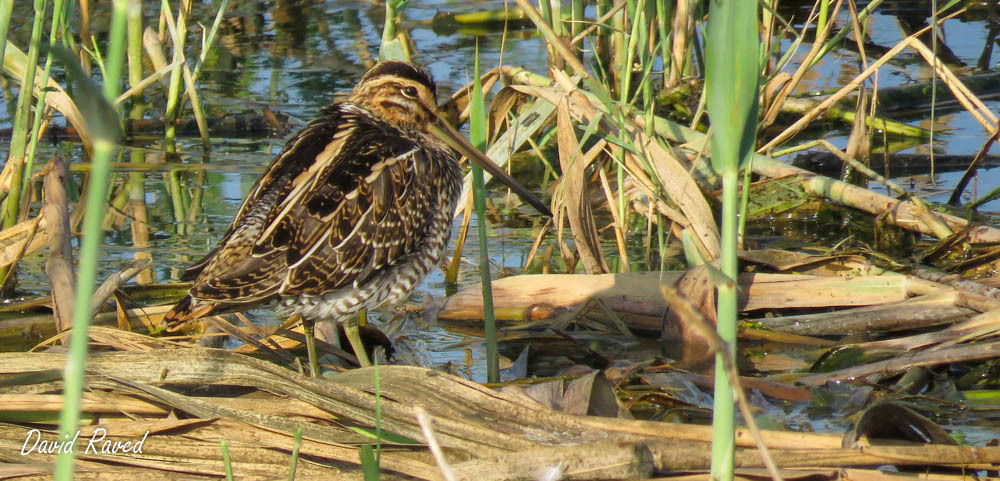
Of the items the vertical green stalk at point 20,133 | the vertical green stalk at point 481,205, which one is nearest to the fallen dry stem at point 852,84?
the vertical green stalk at point 481,205

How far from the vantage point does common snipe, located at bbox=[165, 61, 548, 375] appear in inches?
140

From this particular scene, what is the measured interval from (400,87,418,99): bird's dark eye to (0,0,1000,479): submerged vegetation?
0.29m

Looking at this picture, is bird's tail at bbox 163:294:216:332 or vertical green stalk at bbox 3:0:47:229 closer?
bird's tail at bbox 163:294:216:332

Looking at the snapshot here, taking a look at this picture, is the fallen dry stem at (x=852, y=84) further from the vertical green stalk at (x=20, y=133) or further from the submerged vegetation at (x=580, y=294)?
the vertical green stalk at (x=20, y=133)

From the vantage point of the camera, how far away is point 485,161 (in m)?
3.74

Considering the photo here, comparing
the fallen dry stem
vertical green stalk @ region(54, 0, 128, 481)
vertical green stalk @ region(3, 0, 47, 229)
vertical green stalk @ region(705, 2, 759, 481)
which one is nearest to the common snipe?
vertical green stalk @ region(3, 0, 47, 229)

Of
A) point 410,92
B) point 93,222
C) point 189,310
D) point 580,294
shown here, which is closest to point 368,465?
point 93,222

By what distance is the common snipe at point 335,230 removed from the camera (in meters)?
3.55

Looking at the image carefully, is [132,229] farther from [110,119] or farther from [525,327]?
[110,119]

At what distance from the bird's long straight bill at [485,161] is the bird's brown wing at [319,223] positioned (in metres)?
0.17

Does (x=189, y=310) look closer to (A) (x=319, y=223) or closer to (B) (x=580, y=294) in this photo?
(A) (x=319, y=223)

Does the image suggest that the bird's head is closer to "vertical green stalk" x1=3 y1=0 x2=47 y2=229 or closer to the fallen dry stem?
"vertical green stalk" x1=3 y1=0 x2=47 y2=229

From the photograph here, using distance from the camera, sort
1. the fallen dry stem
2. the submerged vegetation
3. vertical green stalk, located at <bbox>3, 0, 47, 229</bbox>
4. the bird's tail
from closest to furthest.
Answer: the submerged vegetation, the bird's tail, vertical green stalk, located at <bbox>3, 0, 47, 229</bbox>, the fallen dry stem

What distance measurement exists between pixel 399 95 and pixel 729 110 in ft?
9.55
